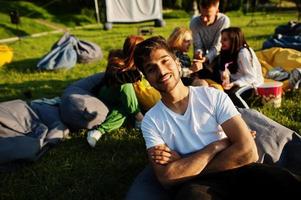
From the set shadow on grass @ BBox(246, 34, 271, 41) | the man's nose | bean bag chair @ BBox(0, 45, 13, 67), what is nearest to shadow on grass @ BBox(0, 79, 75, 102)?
bean bag chair @ BBox(0, 45, 13, 67)

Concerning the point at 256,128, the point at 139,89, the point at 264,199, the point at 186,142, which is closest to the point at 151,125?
the point at 186,142

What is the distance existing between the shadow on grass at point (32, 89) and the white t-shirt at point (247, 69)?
9.30 ft

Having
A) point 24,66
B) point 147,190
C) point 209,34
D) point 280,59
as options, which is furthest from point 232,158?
point 24,66

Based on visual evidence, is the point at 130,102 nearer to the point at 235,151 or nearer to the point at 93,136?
the point at 93,136

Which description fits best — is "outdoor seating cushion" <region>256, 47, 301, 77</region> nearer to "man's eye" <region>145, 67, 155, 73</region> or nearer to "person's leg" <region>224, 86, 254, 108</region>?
"person's leg" <region>224, 86, 254, 108</region>

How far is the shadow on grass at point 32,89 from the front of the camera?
247 inches

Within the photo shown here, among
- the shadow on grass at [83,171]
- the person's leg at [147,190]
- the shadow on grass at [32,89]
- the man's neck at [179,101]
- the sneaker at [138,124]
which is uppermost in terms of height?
the man's neck at [179,101]

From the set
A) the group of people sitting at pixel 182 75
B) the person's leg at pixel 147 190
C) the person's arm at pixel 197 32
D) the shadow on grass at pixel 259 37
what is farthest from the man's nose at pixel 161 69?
the shadow on grass at pixel 259 37

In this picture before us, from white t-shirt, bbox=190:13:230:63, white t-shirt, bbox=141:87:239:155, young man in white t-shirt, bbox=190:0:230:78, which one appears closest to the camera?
white t-shirt, bbox=141:87:239:155

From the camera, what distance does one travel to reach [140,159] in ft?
12.8

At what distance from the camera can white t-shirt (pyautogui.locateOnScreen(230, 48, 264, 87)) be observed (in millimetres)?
4844

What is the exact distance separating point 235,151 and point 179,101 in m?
0.47

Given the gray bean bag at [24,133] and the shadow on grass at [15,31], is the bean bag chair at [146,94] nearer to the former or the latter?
the gray bean bag at [24,133]

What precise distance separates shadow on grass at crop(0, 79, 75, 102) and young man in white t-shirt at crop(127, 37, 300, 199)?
3952 millimetres
